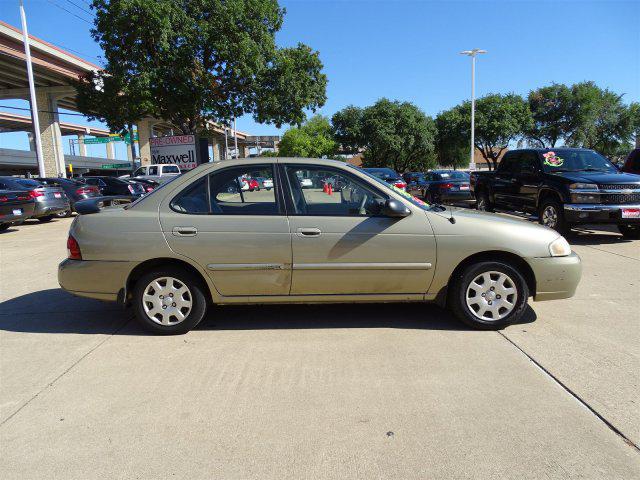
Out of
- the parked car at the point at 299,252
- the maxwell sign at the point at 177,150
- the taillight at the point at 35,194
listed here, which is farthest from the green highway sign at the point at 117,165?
the parked car at the point at 299,252

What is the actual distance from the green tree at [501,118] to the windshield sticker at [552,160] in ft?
122

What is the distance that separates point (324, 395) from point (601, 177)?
7.93 m

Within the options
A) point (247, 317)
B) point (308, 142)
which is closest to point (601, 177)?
point (247, 317)

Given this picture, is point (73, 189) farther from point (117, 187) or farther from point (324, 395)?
point (324, 395)

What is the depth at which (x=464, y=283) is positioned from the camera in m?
4.33

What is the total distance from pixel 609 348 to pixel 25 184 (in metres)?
14.7

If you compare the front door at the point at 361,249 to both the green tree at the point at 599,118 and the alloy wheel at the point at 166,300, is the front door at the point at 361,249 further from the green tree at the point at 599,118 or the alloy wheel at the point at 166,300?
the green tree at the point at 599,118

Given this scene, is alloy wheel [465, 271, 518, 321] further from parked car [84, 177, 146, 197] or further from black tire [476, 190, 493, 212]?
parked car [84, 177, 146, 197]

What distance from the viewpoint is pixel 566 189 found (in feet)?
28.9

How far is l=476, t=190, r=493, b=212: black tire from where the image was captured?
12.2 meters

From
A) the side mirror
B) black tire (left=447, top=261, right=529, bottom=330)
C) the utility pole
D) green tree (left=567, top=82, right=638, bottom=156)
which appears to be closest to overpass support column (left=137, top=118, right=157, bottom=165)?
the utility pole

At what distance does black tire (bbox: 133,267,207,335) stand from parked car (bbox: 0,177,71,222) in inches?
421

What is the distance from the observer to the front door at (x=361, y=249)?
167 inches

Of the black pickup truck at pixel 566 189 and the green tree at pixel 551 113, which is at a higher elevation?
the green tree at pixel 551 113
